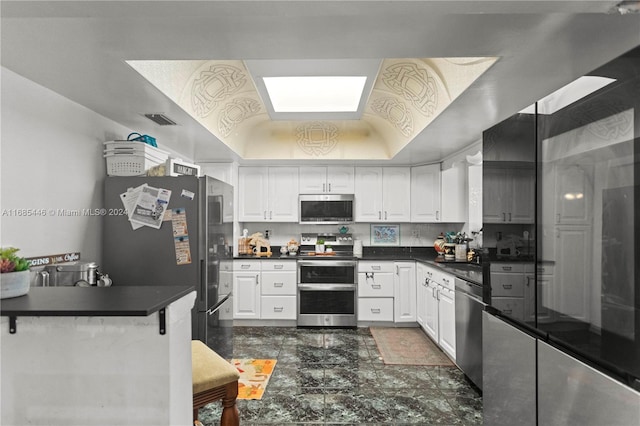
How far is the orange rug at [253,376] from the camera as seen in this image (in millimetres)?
3021

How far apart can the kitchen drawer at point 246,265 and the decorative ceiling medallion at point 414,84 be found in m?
2.78

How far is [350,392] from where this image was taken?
3043mm

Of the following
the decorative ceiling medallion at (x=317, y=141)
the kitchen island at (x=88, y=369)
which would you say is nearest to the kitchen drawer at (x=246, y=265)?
the decorative ceiling medallion at (x=317, y=141)

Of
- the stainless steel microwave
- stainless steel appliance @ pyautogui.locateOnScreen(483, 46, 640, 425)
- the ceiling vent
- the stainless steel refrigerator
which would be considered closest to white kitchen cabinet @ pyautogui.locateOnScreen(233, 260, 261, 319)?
the stainless steel microwave

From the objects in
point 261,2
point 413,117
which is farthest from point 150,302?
point 413,117

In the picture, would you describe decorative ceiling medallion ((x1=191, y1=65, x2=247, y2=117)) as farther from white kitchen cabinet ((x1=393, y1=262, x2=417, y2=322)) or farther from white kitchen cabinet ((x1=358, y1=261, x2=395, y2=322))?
white kitchen cabinet ((x1=393, y1=262, x2=417, y2=322))

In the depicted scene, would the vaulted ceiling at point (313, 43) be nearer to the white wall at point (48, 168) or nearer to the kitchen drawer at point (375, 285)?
the white wall at point (48, 168)

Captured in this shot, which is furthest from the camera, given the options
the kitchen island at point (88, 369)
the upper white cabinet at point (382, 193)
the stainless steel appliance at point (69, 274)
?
the upper white cabinet at point (382, 193)

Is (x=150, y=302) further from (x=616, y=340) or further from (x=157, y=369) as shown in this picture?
(x=616, y=340)

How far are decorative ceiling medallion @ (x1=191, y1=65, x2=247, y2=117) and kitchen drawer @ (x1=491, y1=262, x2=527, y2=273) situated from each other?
2.38m

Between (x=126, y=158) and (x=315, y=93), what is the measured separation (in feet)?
5.82

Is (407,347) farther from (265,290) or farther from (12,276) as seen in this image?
(12,276)

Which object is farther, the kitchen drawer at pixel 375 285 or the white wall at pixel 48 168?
the kitchen drawer at pixel 375 285

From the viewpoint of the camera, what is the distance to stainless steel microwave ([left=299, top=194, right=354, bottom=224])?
209 inches
